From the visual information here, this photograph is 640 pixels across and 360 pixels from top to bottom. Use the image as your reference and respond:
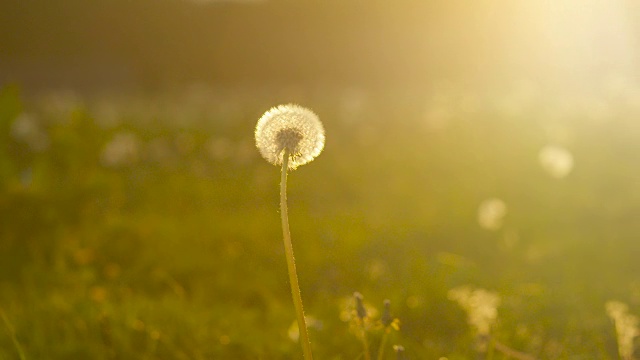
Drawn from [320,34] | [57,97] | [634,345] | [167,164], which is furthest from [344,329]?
[320,34]

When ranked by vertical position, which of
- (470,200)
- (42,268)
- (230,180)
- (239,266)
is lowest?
(42,268)

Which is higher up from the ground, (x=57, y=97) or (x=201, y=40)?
(x=201, y=40)

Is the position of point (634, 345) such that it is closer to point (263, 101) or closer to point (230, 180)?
point (230, 180)

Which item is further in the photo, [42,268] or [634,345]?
[42,268]

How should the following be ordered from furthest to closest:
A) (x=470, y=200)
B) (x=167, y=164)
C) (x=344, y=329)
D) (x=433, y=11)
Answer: (x=433, y=11) < (x=167, y=164) < (x=470, y=200) < (x=344, y=329)

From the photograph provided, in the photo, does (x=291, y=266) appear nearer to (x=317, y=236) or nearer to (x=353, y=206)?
(x=317, y=236)

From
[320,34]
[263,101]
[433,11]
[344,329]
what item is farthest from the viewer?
[320,34]
